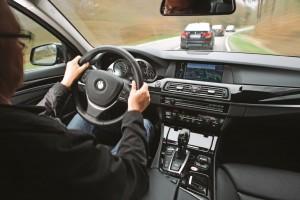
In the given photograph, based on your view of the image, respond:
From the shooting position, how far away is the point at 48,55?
10.2ft

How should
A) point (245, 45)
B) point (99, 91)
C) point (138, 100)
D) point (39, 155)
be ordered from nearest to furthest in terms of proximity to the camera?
point (39, 155) → point (138, 100) → point (99, 91) → point (245, 45)

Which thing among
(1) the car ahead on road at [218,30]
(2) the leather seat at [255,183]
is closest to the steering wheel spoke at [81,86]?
(2) the leather seat at [255,183]

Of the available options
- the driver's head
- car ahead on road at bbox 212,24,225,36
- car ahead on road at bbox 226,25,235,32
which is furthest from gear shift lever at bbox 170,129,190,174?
the driver's head

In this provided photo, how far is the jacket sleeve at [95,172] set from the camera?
90 cm

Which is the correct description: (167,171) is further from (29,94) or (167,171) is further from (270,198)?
(29,94)

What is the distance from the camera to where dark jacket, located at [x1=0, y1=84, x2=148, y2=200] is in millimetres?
833

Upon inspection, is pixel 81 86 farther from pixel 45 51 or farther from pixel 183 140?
pixel 45 51

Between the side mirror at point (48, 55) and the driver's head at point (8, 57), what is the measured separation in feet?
6.85

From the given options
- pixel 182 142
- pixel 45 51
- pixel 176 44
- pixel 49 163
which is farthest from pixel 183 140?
pixel 49 163

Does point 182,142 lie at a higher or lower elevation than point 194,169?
higher

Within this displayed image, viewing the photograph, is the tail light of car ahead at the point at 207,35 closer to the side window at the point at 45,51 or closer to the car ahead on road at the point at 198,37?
the car ahead on road at the point at 198,37

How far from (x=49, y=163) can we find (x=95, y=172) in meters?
0.15

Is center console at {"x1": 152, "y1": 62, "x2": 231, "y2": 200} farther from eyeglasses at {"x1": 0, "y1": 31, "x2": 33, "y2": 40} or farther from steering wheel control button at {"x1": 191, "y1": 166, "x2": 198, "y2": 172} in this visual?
eyeglasses at {"x1": 0, "y1": 31, "x2": 33, "y2": 40}

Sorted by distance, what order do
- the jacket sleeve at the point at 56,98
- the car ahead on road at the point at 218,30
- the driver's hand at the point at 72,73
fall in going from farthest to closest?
1. the car ahead on road at the point at 218,30
2. the driver's hand at the point at 72,73
3. the jacket sleeve at the point at 56,98
